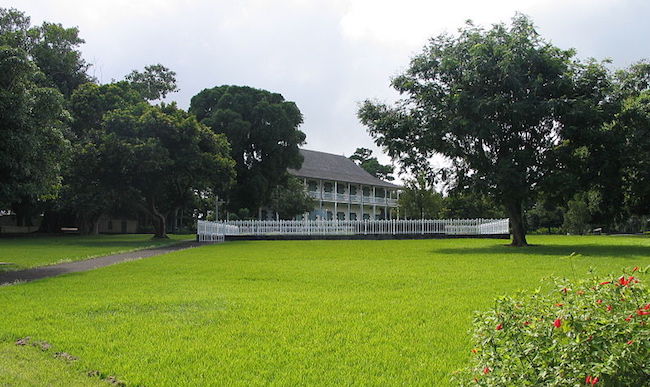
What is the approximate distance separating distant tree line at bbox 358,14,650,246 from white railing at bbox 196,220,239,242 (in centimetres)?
1165

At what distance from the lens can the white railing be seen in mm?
30000

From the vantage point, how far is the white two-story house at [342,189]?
178ft

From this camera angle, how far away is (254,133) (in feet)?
138

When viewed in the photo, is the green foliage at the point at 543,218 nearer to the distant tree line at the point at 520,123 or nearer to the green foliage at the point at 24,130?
the distant tree line at the point at 520,123

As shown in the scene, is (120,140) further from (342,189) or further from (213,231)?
(342,189)

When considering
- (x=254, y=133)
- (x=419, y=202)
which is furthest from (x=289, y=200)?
(x=419, y=202)

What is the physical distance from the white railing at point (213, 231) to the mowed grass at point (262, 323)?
18.7m

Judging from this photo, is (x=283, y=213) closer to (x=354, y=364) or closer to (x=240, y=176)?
(x=240, y=176)

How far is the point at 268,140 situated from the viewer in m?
42.0

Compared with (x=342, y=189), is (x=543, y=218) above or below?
below

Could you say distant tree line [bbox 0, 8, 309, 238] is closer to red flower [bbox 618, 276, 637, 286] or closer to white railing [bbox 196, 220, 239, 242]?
white railing [bbox 196, 220, 239, 242]

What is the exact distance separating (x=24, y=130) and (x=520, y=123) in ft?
54.9

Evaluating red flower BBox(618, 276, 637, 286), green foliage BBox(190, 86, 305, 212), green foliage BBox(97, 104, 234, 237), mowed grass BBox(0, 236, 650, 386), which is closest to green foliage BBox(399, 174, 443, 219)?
green foliage BBox(190, 86, 305, 212)

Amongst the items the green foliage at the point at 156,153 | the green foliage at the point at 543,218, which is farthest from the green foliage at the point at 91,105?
the green foliage at the point at 543,218
